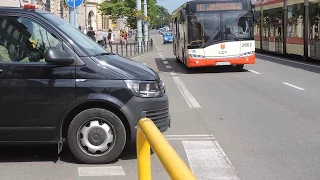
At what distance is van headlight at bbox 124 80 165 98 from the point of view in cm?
629

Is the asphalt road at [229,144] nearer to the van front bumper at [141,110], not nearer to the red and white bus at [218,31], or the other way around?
the van front bumper at [141,110]

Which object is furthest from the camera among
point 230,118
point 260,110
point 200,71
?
point 200,71

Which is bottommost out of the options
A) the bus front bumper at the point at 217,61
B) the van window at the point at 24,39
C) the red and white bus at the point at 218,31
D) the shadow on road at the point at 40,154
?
the shadow on road at the point at 40,154

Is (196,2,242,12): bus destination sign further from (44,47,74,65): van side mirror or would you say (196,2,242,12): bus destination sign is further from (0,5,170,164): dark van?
(44,47,74,65): van side mirror

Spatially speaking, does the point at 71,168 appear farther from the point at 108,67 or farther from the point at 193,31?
the point at 193,31

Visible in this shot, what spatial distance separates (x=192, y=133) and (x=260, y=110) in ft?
8.95

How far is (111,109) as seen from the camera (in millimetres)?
6348

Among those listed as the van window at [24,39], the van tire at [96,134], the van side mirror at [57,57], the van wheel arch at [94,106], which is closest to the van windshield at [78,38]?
the van window at [24,39]

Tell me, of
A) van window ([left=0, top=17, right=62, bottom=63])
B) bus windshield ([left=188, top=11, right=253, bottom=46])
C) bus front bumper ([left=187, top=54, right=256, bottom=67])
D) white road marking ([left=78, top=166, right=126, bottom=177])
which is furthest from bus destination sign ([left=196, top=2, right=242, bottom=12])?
white road marking ([left=78, top=166, right=126, bottom=177])

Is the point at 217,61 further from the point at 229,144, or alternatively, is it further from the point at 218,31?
the point at 229,144

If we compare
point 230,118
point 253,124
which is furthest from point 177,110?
point 253,124

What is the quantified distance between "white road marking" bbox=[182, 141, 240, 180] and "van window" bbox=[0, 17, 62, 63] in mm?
2231

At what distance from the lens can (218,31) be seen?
19.5 metres

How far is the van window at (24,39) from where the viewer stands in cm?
638
